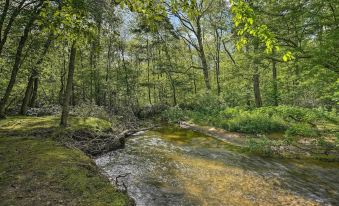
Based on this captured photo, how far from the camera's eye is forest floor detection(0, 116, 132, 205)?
3955 mm

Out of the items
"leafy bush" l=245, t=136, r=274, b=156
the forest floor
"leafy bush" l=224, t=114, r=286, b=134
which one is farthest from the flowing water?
"leafy bush" l=224, t=114, r=286, b=134

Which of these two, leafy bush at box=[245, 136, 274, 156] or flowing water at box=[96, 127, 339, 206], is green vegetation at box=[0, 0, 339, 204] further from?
flowing water at box=[96, 127, 339, 206]

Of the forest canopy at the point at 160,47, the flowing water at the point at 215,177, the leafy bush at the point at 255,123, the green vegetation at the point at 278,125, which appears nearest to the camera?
the forest canopy at the point at 160,47

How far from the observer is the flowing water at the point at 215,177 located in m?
5.66

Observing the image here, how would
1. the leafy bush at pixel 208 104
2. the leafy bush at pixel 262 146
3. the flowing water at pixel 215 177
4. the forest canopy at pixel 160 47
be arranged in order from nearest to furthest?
the forest canopy at pixel 160 47 < the flowing water at pixel 215 177 < the leafy bush at pixel 262 146 < the leafy bush at pixel 208 104

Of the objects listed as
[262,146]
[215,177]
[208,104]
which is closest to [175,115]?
[208,104]

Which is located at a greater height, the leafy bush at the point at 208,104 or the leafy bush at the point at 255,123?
the leafy bush at the point at 208,104

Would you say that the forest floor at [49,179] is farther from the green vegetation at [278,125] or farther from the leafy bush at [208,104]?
the leafy bush at [208,104]

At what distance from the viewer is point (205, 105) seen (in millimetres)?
21188

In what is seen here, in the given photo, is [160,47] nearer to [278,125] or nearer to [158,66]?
[158,66]

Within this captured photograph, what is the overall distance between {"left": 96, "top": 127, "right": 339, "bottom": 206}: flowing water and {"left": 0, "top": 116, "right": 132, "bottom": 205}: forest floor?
108cm

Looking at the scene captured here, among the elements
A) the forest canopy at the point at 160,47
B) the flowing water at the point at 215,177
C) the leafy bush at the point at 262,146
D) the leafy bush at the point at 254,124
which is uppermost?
the forest canopy at the point at 160,47

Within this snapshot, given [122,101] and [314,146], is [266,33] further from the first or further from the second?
[122,101]

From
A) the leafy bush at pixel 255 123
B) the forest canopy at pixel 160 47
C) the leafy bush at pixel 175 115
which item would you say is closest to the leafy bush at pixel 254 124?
the leafy bush at pixel 255 123
